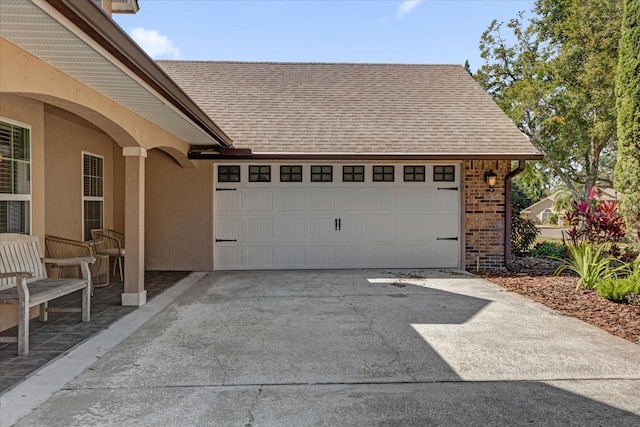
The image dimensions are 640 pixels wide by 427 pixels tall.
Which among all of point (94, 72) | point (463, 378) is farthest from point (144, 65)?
point (463, 378)

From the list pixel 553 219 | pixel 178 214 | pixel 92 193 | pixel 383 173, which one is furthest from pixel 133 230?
pixel 553 219

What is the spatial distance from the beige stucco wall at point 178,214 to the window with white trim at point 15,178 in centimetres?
382

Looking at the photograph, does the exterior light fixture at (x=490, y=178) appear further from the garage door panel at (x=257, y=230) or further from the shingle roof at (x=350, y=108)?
the garage door panel at (x=257, y=230)

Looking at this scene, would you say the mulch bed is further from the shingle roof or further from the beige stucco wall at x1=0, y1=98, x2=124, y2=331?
the beige stucco wall at x1=0, y1=98, x2=124, y2=331

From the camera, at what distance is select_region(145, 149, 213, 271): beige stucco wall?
8.73 m

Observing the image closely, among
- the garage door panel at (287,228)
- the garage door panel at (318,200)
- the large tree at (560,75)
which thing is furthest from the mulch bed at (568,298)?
the large tree at (560,75)

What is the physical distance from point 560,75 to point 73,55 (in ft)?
51.0

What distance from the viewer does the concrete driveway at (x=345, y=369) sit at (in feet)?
9.38

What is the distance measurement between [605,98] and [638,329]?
442 inches

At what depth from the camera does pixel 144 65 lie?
3.59 m

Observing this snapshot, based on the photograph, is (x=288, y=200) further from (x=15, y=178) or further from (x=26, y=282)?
(x=26, y=282)

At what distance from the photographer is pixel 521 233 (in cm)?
1052

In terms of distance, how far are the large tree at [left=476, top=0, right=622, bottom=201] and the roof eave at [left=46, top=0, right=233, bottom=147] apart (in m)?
13.8

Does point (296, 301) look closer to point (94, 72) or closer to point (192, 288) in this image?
point (192, 288)
